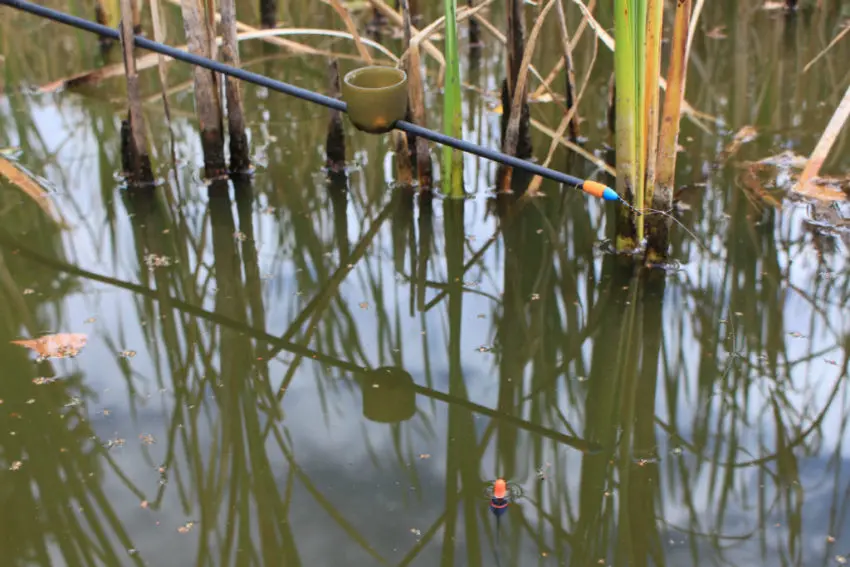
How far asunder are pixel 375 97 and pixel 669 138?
882mm

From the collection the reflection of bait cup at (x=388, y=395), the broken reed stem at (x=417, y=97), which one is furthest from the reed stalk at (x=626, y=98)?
the reflection of bait cup at (x=388, y=395)

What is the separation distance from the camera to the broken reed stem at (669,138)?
2.62 metres

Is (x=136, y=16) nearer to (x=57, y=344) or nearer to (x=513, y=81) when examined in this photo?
(x=513, y=81)

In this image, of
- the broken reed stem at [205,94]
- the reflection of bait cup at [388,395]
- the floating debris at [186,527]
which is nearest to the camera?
the floating debris at [186,527]

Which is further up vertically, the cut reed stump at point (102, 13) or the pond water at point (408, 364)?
the cut reed stump at point (102, 13)

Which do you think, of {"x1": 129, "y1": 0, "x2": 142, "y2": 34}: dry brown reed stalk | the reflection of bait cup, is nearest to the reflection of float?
the reflection of bait cup

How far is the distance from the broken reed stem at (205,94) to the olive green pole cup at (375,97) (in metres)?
0.83

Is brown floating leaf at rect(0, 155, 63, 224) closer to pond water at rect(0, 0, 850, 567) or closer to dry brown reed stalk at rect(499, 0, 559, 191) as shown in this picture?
pond water at rect(0, 0, 850, 567)

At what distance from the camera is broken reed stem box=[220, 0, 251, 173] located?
338 centimetres

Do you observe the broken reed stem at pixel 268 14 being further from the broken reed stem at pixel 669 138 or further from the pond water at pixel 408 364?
the broken reed stem at pixel 669 138

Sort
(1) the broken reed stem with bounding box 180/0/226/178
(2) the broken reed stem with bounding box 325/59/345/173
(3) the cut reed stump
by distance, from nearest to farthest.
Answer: (1) the broken reed stem with bounding box 180/0/226/178 < (2) the broken reed stem with bounding box 325/59/345/173 < (3) the cut reed stump

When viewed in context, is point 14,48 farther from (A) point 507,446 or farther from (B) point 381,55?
(A) point 507,446

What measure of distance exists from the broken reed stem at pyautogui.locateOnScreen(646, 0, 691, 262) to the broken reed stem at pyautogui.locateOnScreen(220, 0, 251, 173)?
156cm

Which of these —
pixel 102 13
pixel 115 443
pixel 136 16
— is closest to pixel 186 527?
pixel 115 443
